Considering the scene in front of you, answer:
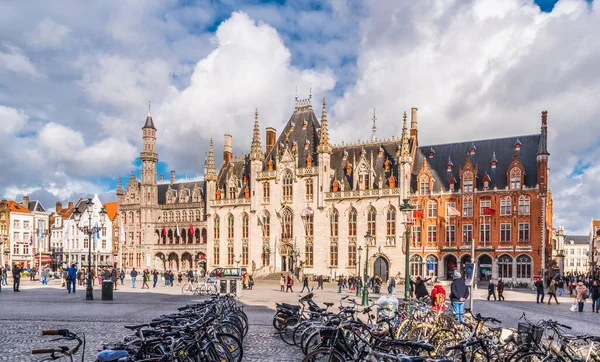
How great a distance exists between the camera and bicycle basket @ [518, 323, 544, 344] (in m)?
10.7

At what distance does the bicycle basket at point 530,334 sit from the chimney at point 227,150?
217 ft

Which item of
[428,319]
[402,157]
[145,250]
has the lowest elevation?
[145,250]

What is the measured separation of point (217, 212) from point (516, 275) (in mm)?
37362

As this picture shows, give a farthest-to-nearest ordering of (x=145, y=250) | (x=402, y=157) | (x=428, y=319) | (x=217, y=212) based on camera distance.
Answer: (x=145, y=250)
(x=217, y=212)
(x=402, y=157)
(x=428, y=319)

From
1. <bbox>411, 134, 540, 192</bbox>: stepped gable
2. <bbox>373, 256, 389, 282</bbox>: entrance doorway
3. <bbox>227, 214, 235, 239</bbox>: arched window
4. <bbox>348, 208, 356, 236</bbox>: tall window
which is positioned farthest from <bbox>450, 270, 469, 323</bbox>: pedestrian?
<bbox>227, 214, 235, 239</bbox>: arched window

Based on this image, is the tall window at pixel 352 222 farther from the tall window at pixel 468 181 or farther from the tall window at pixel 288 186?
the tall window at pixel 468 181

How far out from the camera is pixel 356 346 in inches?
401

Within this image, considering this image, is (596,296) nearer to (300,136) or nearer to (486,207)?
(486,207)

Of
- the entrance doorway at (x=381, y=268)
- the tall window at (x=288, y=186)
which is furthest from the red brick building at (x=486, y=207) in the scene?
the tall window at (x=288, y=186)

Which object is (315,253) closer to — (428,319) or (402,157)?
(402,157)

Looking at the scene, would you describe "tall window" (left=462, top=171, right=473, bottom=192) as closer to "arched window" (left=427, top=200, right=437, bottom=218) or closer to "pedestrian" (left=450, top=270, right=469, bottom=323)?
"arched window" (left=427, top=200, right=437, bottom=218)

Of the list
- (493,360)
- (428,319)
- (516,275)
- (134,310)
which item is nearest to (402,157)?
(516,275)

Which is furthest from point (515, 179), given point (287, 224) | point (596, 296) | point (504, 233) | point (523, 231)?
point (287, 224)

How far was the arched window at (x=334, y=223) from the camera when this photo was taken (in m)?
60.4
